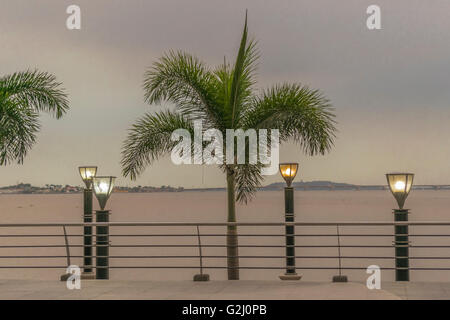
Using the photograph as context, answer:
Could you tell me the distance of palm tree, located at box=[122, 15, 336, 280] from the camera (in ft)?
39.5

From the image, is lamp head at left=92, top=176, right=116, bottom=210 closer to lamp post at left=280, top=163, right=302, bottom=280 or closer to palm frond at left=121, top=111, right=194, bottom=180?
palm frond at left=121, top=111, right=194, bottom=180

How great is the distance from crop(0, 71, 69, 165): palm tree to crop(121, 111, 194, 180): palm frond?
1.56 m

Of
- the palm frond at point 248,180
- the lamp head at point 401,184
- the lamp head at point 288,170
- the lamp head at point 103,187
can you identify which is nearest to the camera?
the lamp head at point 401,184

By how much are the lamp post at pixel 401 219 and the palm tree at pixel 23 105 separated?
671 cm

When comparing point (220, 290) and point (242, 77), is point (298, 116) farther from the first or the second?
point (220, 290)

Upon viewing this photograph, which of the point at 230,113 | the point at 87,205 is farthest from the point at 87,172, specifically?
the point at 230,113

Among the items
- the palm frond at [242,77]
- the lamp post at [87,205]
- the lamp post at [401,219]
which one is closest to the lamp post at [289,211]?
the palm frond at [242,77]

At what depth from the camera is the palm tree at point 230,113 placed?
12055mm

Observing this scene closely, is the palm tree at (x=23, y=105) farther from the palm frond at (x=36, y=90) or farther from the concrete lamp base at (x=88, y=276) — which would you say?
the concrete lamp base at (x=88, y=276)

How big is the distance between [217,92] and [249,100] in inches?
27.1

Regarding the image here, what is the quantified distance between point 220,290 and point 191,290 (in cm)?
43

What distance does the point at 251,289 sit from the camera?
885 centimetres
